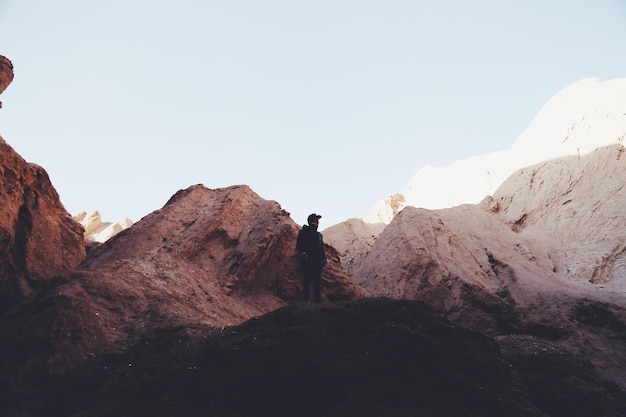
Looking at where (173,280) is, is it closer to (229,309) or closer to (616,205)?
(229,309)

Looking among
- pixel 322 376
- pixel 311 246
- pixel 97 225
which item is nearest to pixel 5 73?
pixel 311 246

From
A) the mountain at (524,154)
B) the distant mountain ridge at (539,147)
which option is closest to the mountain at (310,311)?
the mountain at (524,154)

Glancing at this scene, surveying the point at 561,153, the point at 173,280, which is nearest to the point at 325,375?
the point at 173,280

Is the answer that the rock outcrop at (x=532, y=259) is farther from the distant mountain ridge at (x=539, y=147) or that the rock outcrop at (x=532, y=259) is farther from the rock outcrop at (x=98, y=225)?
the rock outcrop at (x=98, y=225)

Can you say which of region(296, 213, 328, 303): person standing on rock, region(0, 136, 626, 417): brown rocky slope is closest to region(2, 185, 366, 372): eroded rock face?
region(0, 136, 626, 417): brown rocky slope

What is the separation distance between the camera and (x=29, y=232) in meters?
10.7

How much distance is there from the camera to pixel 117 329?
354 inches

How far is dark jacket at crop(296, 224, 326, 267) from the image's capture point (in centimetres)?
1009

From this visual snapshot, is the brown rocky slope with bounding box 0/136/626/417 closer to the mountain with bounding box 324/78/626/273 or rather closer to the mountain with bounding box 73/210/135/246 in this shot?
the mountain with bounding box 324/78/626/273

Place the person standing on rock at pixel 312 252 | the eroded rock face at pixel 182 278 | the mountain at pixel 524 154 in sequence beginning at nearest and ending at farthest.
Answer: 1. the eroded rock face at pixel 182 278
2. the person standing on rock at pixel 312 252
3. the mountain at pixel 524 154

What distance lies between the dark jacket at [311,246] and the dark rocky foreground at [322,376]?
224cm

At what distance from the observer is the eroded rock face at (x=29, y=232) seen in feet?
33.1

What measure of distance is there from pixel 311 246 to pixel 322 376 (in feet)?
11.9

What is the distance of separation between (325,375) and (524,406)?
7.61ft
